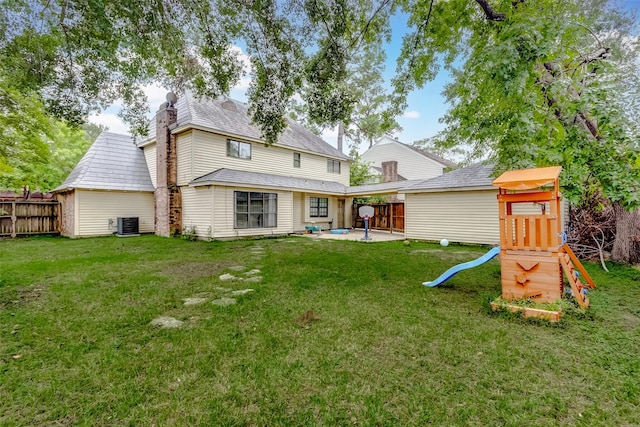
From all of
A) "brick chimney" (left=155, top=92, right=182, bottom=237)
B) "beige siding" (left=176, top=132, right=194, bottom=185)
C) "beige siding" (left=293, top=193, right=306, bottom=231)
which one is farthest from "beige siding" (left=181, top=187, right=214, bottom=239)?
"beige siding" (left=293, top=193, right=306, bottom=231)

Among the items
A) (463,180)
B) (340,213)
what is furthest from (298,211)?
(463,180)

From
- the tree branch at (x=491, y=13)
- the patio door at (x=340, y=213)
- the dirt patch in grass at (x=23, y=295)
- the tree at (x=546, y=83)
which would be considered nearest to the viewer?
the dirt patch in grass at (x=23, y=295)

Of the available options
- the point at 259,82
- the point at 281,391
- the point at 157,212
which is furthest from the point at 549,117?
the point at 157,212

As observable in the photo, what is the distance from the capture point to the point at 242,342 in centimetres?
305

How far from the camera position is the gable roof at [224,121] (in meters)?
12.3

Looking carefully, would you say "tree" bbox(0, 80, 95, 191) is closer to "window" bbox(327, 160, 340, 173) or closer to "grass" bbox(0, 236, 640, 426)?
"grass" bbox(0, 236, 640, 426)

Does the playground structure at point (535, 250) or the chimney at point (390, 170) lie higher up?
the chimney at point (390, 170)

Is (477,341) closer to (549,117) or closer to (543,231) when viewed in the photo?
(543,231)

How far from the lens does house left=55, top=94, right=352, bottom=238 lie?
12.0m

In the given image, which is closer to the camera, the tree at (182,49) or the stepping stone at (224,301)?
the stepping stone at (224,301)

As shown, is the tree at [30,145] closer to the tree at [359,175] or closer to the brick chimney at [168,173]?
the brick chimney at [168,173]

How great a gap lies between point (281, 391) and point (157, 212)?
13.6 m

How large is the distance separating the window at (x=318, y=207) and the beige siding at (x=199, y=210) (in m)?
5.99

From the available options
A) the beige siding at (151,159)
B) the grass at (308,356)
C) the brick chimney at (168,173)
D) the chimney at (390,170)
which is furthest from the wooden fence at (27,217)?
the chimney at (390,170)
